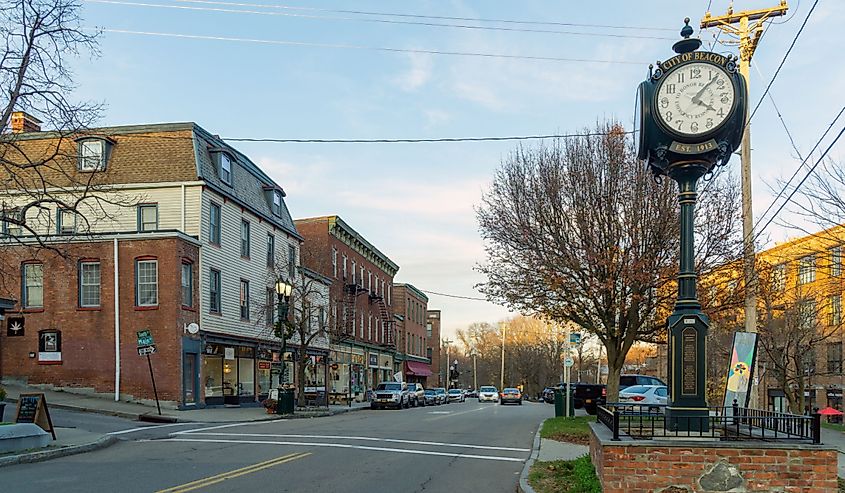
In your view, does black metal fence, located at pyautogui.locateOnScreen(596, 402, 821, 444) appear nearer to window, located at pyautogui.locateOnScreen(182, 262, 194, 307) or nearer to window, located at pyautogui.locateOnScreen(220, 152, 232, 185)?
window, located at pyautogui.locateOnScreen(182, 262, 194, 307)

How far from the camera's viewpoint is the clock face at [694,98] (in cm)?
941

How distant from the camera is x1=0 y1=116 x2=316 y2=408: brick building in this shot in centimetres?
2983

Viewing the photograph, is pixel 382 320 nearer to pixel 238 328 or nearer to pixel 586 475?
pixel 238 328

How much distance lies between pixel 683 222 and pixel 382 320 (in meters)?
57.6

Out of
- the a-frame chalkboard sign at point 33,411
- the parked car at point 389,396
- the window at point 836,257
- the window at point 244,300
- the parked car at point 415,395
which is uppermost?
the window at point 836,257

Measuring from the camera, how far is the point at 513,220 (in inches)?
930

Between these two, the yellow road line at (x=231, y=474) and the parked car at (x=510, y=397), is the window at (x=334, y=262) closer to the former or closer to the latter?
the parked car at (x=510, y=397)

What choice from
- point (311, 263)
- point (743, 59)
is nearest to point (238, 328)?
point (311, 263)

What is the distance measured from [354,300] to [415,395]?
9.87 meters

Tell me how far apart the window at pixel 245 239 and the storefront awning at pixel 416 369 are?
1585 inches

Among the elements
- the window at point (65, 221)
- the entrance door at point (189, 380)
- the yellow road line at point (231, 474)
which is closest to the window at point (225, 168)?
the window at point (65, 221)

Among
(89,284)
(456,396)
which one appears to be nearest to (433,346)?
(456,396)

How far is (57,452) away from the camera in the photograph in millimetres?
15445

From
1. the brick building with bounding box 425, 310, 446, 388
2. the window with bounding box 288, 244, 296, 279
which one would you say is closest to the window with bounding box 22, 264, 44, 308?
the window with bounding box 288, 244, 296, 279
